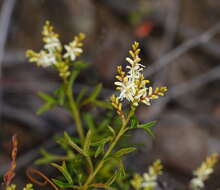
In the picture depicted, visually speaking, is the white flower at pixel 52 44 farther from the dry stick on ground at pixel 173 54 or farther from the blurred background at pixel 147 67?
the blurred background at pixel 147 67

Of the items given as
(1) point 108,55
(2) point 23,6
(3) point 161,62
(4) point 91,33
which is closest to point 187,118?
(3) point 161,62

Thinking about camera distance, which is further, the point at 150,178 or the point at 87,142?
the point at 150,178

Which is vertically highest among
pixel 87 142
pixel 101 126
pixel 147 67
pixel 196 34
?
pixel 196 34

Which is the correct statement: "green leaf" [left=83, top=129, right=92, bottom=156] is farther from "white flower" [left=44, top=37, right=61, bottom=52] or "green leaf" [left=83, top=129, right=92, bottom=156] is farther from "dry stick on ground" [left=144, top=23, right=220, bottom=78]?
"dry stick on ground" [left=144, top=23, right=220, bottom=78]

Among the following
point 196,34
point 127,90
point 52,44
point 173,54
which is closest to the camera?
point 127,90

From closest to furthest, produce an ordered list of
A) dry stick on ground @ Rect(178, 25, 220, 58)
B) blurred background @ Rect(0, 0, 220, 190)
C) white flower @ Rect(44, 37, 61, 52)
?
white flower @ Rect(44, 37, 61, 52) < blurred background @ Rect(0, 0, 220, 190) < dry stick on ground @ Rect(178, 25, 220, 58)

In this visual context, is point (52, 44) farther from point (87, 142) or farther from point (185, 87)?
point (185, 87)

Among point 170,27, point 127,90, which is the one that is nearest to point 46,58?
point 127,90

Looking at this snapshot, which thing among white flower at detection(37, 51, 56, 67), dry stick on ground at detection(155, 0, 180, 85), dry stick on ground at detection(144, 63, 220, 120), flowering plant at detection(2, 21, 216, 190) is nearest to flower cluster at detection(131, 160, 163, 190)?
flowering plant at detection(2, 21, 216, 190)
